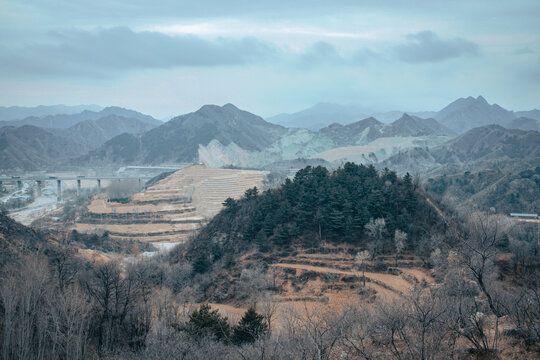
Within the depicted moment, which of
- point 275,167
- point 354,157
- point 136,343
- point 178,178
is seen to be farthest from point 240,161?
point 136,343

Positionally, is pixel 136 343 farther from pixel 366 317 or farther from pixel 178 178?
pixel 178 178

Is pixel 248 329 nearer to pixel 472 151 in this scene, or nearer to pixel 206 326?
pixel 206 326

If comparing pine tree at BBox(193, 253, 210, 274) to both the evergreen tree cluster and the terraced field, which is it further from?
the terraced field

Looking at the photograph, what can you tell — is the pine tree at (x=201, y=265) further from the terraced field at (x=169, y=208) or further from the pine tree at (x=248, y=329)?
the terraced field at (x=169, y=208)

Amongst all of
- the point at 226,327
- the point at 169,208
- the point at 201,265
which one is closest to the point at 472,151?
the point at 169,208

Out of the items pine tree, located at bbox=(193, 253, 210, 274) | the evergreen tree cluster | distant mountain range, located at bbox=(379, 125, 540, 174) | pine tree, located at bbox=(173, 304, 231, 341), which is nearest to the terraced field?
pine tree, located at bbox=(193, 253, 210, 274)

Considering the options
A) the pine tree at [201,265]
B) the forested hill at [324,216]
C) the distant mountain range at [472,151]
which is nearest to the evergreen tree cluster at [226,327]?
the pine tree at [201,265]

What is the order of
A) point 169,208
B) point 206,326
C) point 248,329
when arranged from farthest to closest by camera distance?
point 169,208
point 206,326
point 248,329
